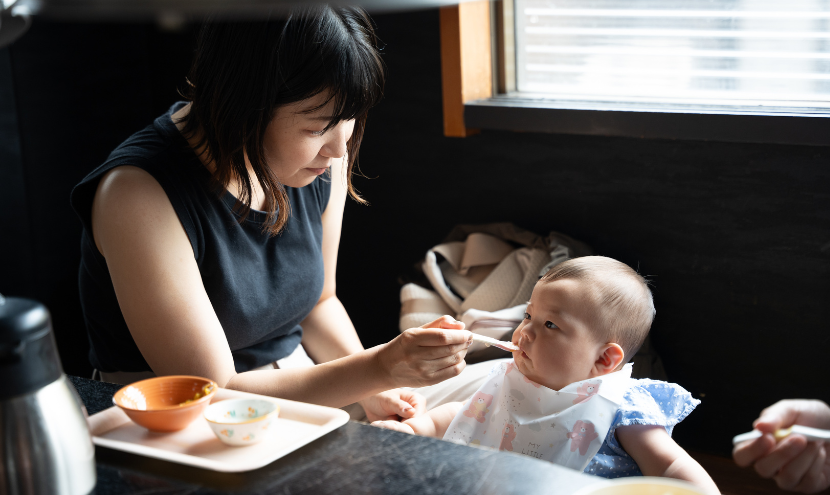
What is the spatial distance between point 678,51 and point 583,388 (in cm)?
139

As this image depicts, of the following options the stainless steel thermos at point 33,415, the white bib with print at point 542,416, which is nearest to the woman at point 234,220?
the white bib with print at point 542,416

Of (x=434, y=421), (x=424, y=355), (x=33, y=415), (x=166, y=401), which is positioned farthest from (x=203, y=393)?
(x=434, y=421)

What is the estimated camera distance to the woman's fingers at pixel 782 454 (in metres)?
0.86

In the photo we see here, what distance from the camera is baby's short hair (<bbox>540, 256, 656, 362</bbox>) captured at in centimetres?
149

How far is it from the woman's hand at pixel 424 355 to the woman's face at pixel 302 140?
43cm

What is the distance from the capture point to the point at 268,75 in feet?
4.59

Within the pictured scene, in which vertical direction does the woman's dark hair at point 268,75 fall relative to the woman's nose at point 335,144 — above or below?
above

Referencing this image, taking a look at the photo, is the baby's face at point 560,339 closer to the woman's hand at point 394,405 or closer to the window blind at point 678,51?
the woman's hand at point 394,405

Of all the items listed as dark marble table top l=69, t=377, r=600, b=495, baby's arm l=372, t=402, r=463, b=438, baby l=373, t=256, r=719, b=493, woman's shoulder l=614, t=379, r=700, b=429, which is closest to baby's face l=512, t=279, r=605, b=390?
baby l=373, t=256, r=719, b=493

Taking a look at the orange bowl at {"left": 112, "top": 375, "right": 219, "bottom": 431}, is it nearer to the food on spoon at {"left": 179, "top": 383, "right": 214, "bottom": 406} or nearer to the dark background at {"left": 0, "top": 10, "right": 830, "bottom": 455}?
the food on spoon at {"left": 179, "top": 383, "right": 214, "bottom": 406}

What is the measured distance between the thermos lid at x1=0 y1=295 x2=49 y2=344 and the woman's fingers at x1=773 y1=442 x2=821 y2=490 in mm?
876

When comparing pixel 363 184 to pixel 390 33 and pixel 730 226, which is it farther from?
pixel 730 226

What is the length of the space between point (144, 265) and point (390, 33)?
1718mm

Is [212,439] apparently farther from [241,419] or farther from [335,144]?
[335,144]
